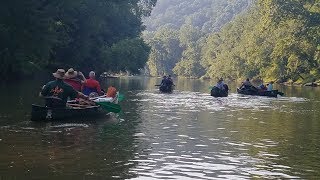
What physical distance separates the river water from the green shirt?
3.53 feet

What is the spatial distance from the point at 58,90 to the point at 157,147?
6358mm

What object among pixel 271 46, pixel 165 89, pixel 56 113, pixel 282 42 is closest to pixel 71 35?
pixel 165 89

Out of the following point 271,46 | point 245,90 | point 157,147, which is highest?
point 271,46

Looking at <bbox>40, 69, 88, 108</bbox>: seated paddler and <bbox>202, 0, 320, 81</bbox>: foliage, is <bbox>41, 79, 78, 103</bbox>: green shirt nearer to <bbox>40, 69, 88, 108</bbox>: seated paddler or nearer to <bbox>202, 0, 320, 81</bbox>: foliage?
<bbox>40, 69, 88, 108</bbox>: seated paddler

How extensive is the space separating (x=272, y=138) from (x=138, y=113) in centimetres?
917

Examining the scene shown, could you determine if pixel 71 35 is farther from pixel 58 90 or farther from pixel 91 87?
pixel 58 90

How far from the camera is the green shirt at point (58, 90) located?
19.6m

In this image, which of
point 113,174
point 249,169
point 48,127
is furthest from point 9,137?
point 249,169

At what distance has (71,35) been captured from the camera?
6262 cm

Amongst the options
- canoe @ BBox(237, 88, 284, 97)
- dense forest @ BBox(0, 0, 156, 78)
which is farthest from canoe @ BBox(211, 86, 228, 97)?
dense forest @ BBox(0, 0, 156, 78)

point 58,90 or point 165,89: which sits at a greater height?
point 58,90

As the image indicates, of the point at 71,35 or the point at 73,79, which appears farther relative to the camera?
the point at 71,35

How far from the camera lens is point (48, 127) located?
1823cm

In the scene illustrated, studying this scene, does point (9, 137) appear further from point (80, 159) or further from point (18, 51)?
point (18, 51)
